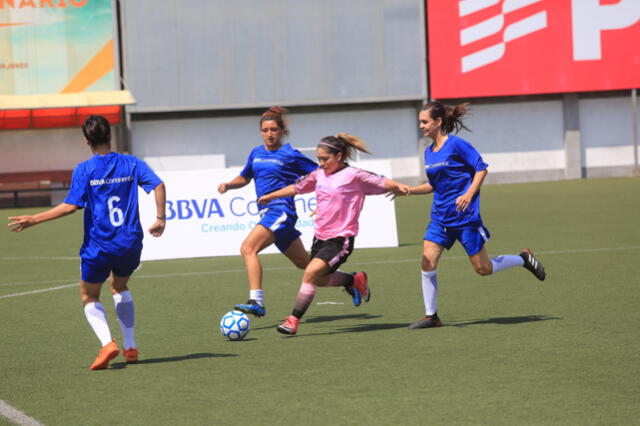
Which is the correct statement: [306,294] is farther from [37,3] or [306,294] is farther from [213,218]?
[37,3]

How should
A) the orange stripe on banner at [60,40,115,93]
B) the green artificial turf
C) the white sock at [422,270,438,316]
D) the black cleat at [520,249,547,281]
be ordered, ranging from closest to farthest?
the green artificial turf, the white sock at [422,270,438,316], the black cleat at [520,249,547,281], the orange stripe on banner at [60,40,115,93]

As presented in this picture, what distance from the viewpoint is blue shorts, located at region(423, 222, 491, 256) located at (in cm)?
920

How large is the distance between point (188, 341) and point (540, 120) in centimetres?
3280

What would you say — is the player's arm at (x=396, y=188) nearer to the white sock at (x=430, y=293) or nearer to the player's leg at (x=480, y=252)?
the player's leg at (x=480, y=252)

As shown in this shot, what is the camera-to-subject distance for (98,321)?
7.66 meters

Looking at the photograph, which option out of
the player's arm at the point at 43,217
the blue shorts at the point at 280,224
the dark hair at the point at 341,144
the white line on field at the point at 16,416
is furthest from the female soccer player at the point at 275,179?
the white line on field at the point at 16,416

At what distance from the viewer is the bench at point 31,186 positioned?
1414 inches

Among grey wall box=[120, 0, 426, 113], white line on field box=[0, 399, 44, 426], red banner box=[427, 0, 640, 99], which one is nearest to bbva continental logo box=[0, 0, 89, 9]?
grey wall box=[120, 0, 426, 113]

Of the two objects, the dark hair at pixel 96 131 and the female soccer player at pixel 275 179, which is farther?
the female soccer player at pixel 275 179

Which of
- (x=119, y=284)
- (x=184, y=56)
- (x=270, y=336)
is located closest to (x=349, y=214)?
(x=270, y=336)

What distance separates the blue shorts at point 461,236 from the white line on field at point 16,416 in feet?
13.6

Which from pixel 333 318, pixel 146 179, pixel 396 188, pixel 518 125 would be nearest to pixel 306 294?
pixel 396 188

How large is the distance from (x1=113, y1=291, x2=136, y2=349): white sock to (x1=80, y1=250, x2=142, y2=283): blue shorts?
0.27 meters

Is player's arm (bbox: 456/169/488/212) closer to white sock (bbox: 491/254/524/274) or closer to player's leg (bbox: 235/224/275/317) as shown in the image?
white sock (bbox: 491/254/524/274)
